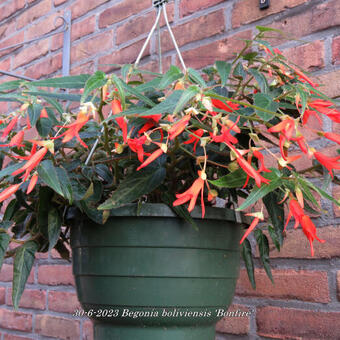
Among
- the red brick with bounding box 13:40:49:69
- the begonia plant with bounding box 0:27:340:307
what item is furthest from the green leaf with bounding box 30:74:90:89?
the red brick with bounding box 13:40:49:69

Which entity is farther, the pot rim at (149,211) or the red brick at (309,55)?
the red brick at (309,55)

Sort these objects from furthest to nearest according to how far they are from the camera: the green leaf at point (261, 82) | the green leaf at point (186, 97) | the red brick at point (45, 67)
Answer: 1. the red brick at point (45, 67)
2. the green leaf at point (261, 82)
3. the green leaf at point (186, 97)

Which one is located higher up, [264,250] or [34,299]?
[264,250]

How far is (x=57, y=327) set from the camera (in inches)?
53.8

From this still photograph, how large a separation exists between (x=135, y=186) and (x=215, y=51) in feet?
2.07

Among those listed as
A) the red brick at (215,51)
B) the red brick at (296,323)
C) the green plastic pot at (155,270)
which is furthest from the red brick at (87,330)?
the red brick at (215,51)

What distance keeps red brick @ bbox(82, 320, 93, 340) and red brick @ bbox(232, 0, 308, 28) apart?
0.87 meters

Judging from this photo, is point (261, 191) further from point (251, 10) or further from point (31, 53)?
A: point (31, 53)

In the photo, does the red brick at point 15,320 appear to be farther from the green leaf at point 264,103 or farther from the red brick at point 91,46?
the green leaf at point 264,103

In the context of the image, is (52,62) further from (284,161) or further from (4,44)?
(284,161)

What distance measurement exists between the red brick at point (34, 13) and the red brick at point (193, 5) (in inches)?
24.5

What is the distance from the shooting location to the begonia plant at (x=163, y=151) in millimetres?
498

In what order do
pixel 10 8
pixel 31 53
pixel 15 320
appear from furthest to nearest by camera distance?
pixel 10 8
pixel 31 53
pixel 15 320

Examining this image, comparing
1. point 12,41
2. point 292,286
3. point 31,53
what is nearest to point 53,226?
point 292,286
